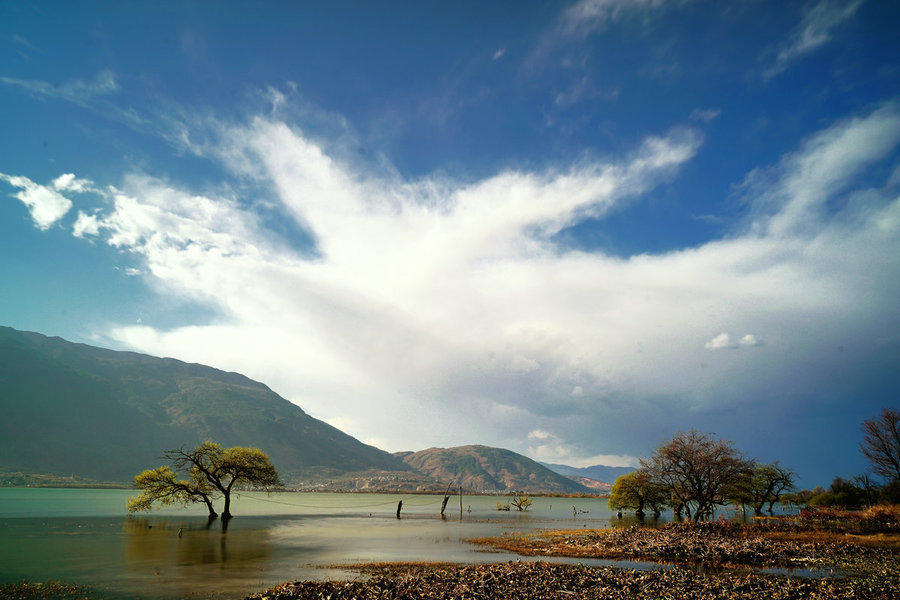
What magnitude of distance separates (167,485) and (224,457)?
7.90 metres

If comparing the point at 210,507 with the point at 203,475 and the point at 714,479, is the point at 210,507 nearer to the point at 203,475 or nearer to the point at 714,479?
the point at 203,475

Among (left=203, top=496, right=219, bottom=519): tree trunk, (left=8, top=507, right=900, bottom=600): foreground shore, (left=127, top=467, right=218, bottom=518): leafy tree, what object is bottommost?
(left=203, top=496, right=219, bottom=519): tree trunk

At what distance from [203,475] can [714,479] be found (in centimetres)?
7108

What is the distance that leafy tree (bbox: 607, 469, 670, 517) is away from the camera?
82375 mm

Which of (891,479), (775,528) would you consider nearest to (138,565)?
(775,528)

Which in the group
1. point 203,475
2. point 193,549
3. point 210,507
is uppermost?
point 203,475

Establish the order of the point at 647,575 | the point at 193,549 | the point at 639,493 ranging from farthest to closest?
the point at 639,493 → the point at 193,549 → the point at 647,575

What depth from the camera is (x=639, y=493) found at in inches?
3332

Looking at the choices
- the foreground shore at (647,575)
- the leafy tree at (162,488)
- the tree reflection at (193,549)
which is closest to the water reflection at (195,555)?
the tree reflection at (193,549)

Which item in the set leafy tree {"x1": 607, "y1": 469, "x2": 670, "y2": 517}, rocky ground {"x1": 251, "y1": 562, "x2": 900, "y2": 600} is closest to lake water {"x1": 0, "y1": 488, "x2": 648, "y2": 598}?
rocky ground {"x1": 251, "y1": 562, "x2": 900, "y2": 600}

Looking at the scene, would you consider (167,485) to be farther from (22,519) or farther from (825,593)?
(825,593)

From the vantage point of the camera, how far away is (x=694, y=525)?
4803 cm

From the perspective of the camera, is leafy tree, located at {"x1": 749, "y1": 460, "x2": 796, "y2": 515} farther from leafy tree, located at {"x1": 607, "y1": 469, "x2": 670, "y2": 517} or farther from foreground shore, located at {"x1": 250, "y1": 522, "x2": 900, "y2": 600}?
foreground shore, located at {"x1": 250, "y1": 522, "x2": 900, "y2": 600}

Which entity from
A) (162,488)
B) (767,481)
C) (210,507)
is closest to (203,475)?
(210,507)
